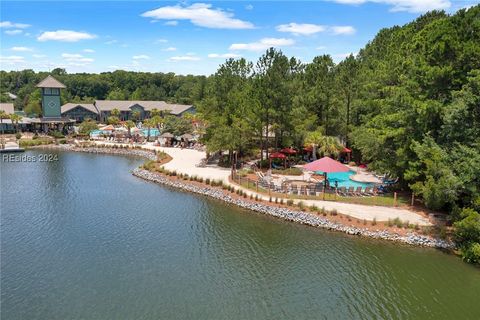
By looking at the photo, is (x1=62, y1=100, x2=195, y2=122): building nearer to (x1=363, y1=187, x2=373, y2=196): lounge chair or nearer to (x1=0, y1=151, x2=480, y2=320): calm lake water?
(x1=0, y1=151, x2=480, y2=320): calm lake water

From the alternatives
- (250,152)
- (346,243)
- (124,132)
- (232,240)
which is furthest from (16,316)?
(124,132)

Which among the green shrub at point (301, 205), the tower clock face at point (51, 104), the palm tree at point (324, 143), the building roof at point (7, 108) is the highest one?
the tower clock face at point (51, 104)

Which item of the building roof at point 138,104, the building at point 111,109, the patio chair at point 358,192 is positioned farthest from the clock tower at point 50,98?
the patio chair at point 358,192

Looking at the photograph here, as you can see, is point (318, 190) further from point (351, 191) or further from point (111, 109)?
point (111, 109)

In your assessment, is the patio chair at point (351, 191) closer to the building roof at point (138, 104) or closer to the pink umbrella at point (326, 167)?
the pink umbrella at point (326, 167)

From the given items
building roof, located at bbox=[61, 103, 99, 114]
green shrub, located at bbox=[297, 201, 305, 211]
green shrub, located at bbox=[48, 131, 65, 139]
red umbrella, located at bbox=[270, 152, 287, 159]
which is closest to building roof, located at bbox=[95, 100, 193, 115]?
building roof, located at bbox=[61, 103, 99, 114]

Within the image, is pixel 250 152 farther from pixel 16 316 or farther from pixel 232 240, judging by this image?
pixel 16 316
